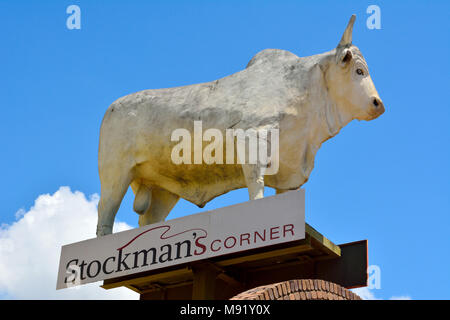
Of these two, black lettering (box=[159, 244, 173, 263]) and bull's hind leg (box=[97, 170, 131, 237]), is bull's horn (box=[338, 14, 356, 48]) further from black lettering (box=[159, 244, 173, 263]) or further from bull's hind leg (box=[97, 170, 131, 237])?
black lettering (box=[159, 244, 173, 263])

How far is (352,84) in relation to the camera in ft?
47.0

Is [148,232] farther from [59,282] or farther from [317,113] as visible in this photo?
[317,113]

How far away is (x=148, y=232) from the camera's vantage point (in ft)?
42.5

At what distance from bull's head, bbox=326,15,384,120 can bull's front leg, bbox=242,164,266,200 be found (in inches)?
87.5

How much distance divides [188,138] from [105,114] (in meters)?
2.29

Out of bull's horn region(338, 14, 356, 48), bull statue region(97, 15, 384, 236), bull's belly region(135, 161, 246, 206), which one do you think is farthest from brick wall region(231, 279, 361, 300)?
bull's horn region(338, 14, 356, 48)

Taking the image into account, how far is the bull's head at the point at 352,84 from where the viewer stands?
563 inches

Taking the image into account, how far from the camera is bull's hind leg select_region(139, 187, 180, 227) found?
1545cm

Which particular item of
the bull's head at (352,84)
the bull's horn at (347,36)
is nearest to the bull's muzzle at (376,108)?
the bull's head at (352,84)

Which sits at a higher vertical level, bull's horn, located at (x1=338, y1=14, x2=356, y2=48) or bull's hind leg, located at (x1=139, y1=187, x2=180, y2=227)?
bull's horn, located at (x1=338, y1=14, x2=356, y2=48)

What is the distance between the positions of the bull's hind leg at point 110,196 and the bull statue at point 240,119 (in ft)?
0.06

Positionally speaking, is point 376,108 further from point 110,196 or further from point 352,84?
point 110,196

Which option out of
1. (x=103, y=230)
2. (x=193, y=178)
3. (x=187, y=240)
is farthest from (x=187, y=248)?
(x=103, y=230)
